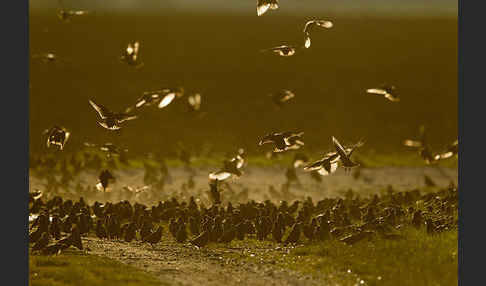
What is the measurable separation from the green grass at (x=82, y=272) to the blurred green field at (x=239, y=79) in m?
18.5

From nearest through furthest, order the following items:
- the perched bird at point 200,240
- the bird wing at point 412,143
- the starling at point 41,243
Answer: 1. the starling at point 41,243
2. the perched bird at point 200,240
3. the bird wing at point 412,143

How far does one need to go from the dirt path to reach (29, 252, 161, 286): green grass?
396 millimetres

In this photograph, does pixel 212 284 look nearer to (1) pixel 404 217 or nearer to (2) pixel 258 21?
(1) pixel 404 217

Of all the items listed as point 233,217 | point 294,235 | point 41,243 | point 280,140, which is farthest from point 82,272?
point 280,140

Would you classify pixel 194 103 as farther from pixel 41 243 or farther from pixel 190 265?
pixel 190 265

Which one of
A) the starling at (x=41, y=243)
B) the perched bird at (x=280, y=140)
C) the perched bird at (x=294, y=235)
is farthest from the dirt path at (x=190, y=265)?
the perched bird at (x=280, y=140)

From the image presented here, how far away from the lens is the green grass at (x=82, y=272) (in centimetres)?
1408

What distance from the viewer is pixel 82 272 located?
47.9 feet

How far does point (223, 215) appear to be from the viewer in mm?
19031

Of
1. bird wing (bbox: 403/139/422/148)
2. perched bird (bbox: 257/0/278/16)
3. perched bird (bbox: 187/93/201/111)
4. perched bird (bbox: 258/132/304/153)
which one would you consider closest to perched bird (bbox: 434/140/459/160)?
perched bird (bbox: 258/132/304/153)

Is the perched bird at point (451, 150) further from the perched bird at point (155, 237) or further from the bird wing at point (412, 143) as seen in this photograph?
the perched bird at point (155, 237)

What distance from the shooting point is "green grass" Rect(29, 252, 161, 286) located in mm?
14078

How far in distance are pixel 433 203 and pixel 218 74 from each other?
28103 millimetres

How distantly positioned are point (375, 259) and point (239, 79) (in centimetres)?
3175
